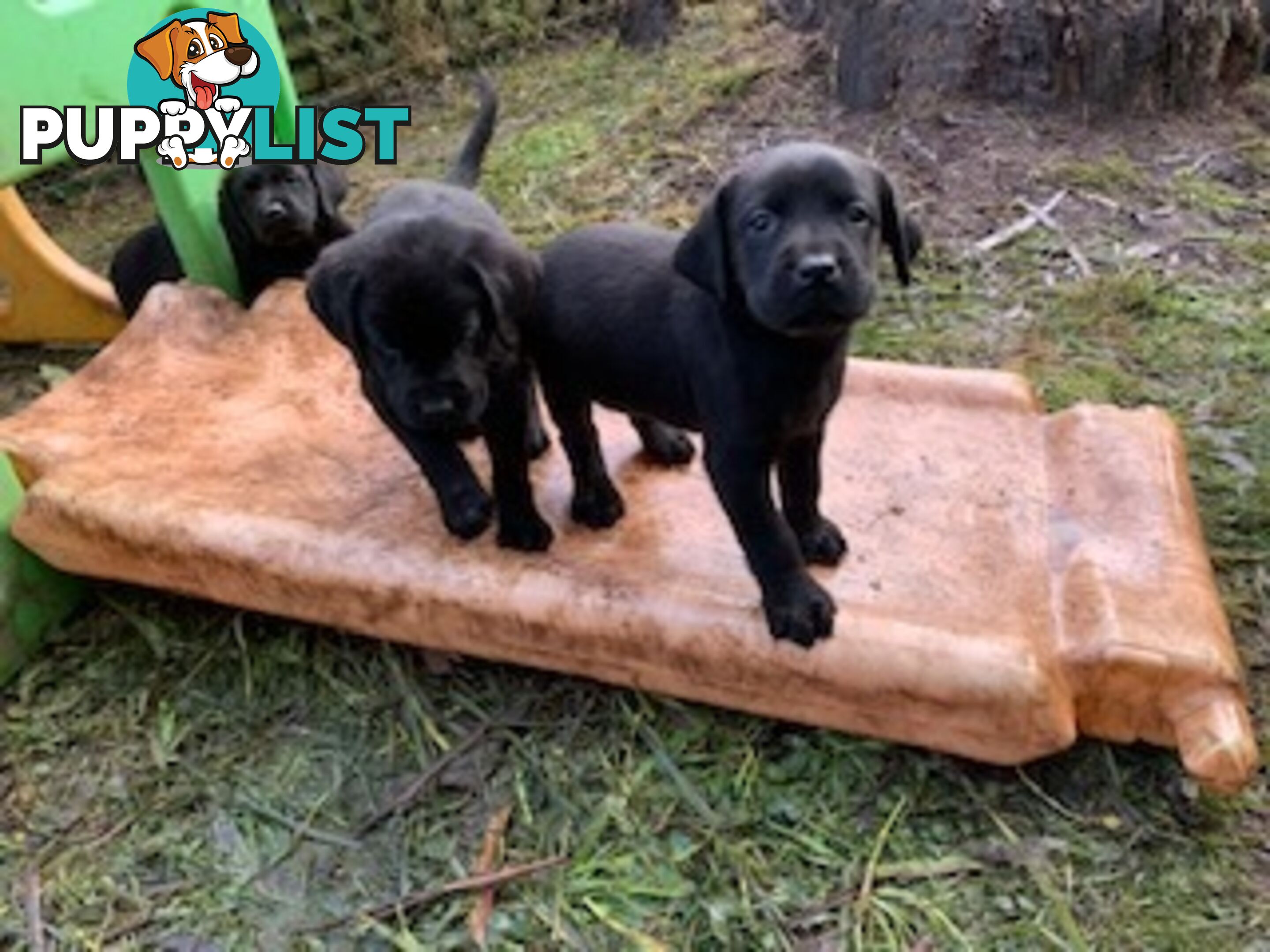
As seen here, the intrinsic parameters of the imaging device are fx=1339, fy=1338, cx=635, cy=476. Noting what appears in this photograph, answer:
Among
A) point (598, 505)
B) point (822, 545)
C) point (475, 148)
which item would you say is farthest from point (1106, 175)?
point (598, 505)

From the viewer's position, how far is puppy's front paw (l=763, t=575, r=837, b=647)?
8.48 ft

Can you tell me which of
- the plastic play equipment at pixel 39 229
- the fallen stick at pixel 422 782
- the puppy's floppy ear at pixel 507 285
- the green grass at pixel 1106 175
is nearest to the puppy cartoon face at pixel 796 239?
the puppy's floppy ear at pixel 507 285

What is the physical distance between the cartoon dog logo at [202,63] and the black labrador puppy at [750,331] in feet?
6.12

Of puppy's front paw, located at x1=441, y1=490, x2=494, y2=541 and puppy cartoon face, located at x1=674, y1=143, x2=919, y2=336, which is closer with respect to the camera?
puppy cartoon face, located at x1=674, y1=143, x2=919, y2=336

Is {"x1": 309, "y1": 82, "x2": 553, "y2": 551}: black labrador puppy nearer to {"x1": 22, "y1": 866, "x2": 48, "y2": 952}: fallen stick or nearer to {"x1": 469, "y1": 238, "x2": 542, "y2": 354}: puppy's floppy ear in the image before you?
{"x1": 469, "y1": 238, "x2": 542, "y2": 354}: puppy's floppy ear

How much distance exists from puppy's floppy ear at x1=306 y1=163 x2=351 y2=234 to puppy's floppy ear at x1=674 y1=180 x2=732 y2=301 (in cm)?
237

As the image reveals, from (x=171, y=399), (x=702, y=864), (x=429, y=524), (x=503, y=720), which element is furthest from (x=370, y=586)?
(x=171, y=399)

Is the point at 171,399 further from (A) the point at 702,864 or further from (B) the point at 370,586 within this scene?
(A) the point at 702,864

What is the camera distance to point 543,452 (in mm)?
3373

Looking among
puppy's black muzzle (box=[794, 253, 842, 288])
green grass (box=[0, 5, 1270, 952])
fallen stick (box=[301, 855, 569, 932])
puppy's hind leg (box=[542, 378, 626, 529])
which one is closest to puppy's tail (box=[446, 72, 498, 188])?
puppy's hind leg (box=[542, 378, 626, 529])

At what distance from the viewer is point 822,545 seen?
283 cm

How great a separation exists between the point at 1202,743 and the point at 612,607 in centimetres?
114

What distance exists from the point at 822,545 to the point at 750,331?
24.4 inches

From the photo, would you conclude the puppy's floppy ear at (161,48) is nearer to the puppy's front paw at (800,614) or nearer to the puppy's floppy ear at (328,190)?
the puppy's floppy ear at (328,190)
